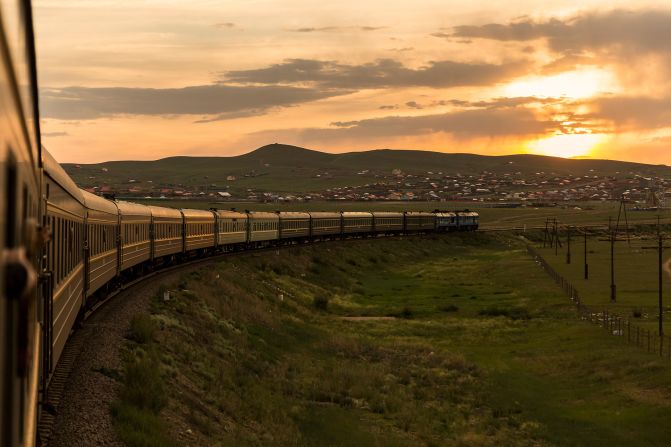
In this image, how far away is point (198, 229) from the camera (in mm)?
55469

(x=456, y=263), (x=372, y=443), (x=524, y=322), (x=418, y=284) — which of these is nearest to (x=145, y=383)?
(x=372, y=443)

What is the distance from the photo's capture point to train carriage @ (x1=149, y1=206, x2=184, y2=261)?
137 ft

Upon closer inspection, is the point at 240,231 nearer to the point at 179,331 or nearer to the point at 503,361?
the point at 503,361

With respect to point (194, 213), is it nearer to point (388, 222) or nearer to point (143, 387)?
point (143, 387)

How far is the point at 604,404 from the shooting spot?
3222 centimetres

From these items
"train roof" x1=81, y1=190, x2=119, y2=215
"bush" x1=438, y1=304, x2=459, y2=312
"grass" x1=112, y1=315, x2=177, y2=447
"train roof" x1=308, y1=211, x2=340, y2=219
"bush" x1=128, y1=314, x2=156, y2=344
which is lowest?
"bush" x1=438, y1=304, x2=459, y2=312

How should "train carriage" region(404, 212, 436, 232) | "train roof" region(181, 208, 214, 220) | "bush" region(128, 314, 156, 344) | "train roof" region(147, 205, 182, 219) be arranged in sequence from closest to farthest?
"bush" region(128, 314, 156, 344) < "train roof" region(147, 205, 182, 219) < "train roof" region(181, 208, 214, 220) < "train carriage" region(404, 212, 436, 232)

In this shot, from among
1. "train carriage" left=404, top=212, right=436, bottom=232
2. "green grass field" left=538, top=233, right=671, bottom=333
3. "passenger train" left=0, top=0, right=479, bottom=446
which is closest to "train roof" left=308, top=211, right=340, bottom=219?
"train carriage" left=404, top=212, right=436, bottom=232

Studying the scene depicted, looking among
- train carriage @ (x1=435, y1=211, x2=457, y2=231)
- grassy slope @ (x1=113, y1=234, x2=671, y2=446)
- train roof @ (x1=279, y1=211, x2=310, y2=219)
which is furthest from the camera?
train carriage @ (x1=435, y1=211, x2=457, y2=231)

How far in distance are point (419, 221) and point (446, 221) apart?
12.9 metres

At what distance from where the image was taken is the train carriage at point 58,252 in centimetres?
1041

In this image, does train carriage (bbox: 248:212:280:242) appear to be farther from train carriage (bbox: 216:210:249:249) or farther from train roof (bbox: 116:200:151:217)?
train roof (bbox: 116:200:151:217)

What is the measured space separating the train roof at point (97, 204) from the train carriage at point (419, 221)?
102 meters

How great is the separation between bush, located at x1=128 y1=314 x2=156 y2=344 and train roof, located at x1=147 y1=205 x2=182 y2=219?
1547cm
